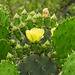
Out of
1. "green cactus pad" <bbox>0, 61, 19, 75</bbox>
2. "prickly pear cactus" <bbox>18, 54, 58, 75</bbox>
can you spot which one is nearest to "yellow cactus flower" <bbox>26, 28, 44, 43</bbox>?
"prickly pear cactus" <bbox>18, 54, 58, 75</bbox>

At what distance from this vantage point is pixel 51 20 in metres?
1.34

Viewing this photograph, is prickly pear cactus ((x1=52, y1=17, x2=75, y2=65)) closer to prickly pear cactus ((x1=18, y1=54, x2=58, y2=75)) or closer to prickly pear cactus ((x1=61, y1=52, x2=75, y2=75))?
prickly pear cactus ((x1=18, y1=54, x2=58, y2=75))

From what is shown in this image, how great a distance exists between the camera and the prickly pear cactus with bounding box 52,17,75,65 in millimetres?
1133

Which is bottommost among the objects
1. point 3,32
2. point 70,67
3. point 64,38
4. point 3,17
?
point 70,67

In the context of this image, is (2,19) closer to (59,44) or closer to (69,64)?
(59,44)

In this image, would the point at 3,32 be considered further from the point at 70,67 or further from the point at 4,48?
the point at 70,67

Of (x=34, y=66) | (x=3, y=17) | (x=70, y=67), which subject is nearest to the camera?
(x=70, y=67)

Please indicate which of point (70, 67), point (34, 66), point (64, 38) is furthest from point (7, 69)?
point (64, 38)

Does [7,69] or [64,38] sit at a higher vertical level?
[64,38]

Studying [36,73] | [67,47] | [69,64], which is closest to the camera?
[69,64]

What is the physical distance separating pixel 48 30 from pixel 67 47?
A: 24 cm

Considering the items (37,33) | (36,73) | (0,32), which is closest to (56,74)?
(36,73)

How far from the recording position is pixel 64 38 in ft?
3.76

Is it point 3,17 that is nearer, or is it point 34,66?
point 34,66
